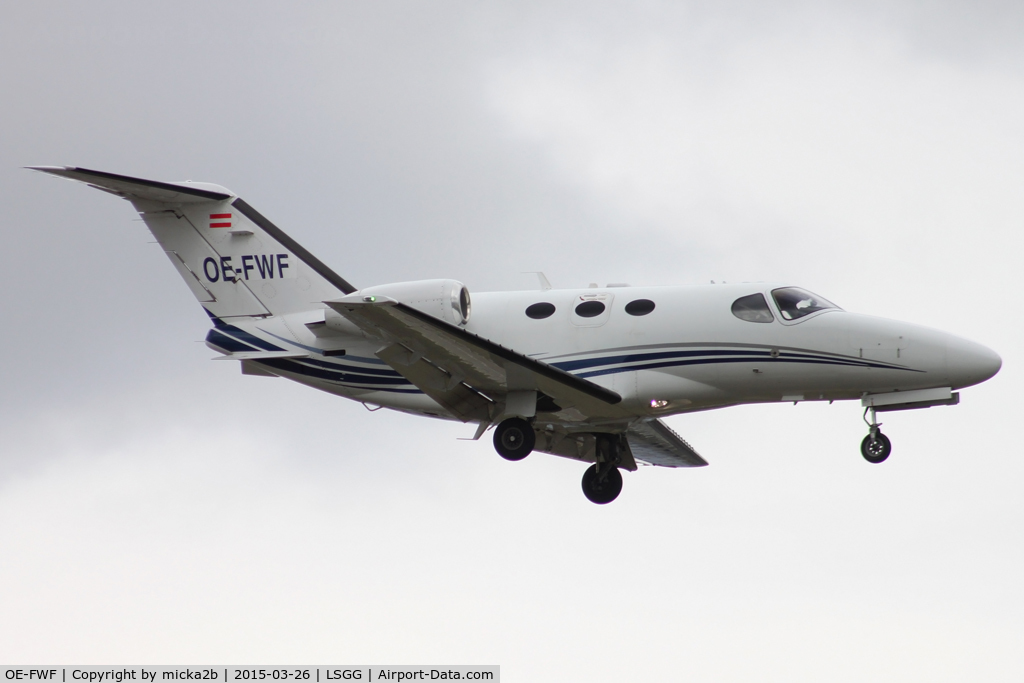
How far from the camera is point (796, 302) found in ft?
55.4

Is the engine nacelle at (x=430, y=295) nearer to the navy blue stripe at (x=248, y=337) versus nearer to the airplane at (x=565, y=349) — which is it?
the airplane at (x=565, y=349)

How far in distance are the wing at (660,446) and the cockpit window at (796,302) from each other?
3349 millimetres

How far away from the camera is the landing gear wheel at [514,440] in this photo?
16.7 meters

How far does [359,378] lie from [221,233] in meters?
3.65

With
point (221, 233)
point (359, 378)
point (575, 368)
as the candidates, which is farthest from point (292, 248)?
point (575, 368)

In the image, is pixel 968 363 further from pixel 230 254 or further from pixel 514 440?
pixel 230 254

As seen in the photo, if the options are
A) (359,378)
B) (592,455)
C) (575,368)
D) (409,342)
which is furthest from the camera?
(592,455)

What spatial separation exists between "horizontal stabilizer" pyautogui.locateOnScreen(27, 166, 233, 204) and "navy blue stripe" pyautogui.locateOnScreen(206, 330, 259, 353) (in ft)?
7.80

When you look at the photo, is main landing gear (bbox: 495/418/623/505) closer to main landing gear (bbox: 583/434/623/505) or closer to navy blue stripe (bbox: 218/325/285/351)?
main landing gear (bbox: 583/434/623/505)

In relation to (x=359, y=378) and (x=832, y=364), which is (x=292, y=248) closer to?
(x=359, y=378)

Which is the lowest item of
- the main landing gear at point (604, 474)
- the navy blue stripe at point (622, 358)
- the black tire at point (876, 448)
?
the black tire at point (876, 448)

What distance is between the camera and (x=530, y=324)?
1780 cm

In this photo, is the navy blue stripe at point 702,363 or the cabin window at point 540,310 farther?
the cabin window at point 540,310

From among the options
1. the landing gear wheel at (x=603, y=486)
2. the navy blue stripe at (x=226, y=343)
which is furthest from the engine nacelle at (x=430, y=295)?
the landing gear wheel at (x=603, y=486)
